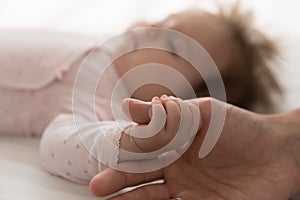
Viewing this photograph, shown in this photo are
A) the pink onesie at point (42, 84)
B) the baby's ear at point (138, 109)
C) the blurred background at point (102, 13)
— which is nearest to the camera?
the baby's ear at point (138, 109)

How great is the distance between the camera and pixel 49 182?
2.58 ft

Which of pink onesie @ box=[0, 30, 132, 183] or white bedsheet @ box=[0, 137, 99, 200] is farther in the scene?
pink onesie @ box=[0, 30, 132, 183]

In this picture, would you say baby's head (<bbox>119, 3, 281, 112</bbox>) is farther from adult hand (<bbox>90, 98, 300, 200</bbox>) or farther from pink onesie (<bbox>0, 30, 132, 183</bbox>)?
adult hand (<bbox>90, 98, 300, 200</bbox>)

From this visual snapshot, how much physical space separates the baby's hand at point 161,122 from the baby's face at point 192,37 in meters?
0.26

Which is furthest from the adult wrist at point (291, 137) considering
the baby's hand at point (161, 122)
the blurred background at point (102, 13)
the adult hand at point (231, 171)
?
the blurred background at point (102, 13)

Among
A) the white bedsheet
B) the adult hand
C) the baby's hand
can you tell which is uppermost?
the baby's hand

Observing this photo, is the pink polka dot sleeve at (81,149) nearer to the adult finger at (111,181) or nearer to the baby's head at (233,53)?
the adult finger at (111,181)

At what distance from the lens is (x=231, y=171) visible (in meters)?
0.77

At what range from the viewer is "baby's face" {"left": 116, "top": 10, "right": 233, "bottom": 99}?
0.99 metres

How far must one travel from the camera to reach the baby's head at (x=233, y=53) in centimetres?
101

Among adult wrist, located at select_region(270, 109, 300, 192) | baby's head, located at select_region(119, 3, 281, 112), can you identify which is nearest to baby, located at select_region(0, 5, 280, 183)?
baby's head, located at select_region(119, 3, 281, 112)

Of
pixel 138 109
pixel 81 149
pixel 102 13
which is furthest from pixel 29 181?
pixel 102 13

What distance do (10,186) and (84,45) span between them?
40cm

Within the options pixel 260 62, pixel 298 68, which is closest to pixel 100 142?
pixel 260 62
